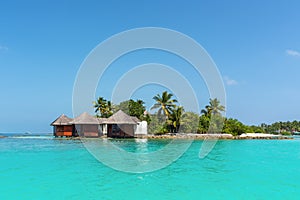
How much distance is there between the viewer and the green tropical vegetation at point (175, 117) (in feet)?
109

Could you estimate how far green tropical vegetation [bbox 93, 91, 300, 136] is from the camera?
33125 millimetres

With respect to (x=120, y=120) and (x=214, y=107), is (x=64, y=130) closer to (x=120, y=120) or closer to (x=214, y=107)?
(x=120, y=120)

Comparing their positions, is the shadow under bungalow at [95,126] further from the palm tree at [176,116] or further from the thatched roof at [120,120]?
the palm tree at [176,116]

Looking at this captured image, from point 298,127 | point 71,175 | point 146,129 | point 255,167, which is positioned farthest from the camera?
point 298,127

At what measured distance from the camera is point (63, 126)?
102 feet

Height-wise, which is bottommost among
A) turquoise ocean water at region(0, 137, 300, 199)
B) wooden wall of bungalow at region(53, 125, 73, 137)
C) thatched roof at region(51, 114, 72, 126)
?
turquoise ocean water at region(0, 137, 300, 199)

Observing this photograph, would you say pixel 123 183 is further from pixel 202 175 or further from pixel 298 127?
pixel 298 127

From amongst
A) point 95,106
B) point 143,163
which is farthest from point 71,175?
point 95,106

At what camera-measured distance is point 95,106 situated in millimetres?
36188

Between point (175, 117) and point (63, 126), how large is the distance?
13118 mm

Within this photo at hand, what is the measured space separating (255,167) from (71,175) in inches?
279

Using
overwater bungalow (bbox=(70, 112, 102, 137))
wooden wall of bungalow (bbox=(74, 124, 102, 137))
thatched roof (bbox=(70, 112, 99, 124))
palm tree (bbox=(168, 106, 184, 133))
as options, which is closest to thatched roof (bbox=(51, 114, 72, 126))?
overwater bungalow (bbox=(70, 112, 102, 137))

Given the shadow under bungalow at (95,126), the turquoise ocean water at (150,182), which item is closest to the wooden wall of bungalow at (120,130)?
the shadow under bungalow at (95,126)

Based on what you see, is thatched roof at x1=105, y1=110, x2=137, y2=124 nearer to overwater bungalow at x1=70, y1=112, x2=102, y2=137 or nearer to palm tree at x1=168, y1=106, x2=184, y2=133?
overwater bungalow at x1=70, y1=112, x2=102, y2=137
